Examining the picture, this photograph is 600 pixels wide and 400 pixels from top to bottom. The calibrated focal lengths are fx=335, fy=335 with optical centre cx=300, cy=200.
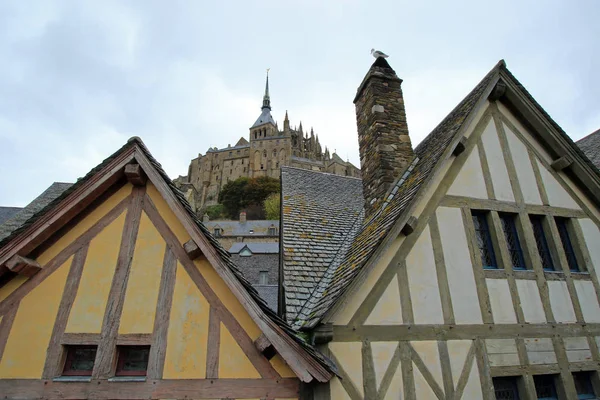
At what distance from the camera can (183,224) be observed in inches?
162

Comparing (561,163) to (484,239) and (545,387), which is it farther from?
(545,387)

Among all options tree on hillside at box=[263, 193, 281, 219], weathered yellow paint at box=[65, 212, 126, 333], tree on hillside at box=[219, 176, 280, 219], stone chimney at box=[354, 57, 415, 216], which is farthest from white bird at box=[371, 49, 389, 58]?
tree on hillside at box=[219, 176, 280, 219]

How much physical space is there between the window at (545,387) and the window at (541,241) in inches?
60.5

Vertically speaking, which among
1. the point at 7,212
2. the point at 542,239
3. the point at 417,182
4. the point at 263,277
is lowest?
the point at 542,239

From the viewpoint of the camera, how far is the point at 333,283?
185 inches

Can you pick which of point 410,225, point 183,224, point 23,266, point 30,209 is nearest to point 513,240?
point 410,225

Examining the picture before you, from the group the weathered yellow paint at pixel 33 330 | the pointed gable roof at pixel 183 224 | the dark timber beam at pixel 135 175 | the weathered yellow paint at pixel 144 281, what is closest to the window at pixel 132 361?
the weathered yellow paint at pixel 144 281

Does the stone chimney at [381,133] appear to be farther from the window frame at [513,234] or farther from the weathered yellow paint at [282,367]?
the weathered yellow paint at [282,367]

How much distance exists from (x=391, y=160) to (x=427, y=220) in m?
1.81

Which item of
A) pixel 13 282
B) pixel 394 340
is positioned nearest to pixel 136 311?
pixel 13 282

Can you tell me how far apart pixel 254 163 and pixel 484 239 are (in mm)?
79580

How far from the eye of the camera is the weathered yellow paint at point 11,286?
4047mm

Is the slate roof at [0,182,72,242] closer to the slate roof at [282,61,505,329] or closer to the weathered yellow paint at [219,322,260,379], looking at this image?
the weathered yellow paint at [219,322,260,379]

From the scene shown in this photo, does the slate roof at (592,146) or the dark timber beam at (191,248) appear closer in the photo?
the dark timber beam at (191,248)
